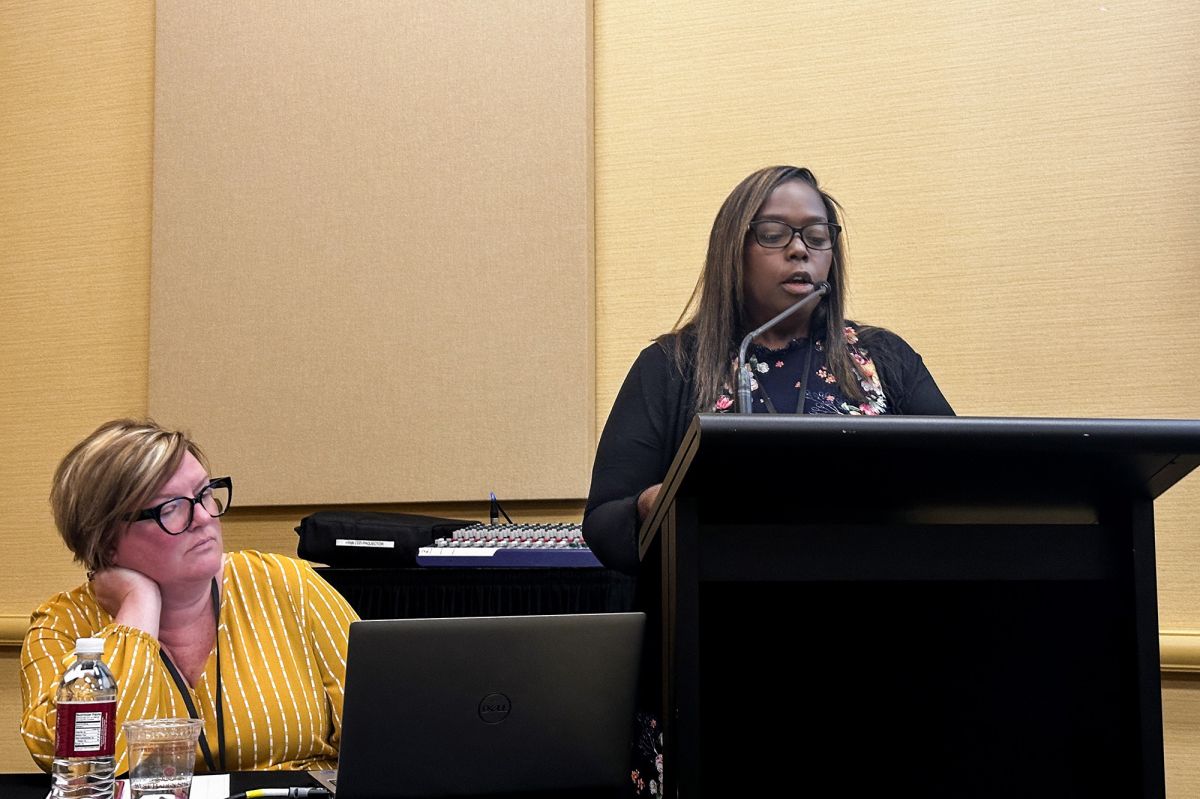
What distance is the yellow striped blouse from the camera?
1646 mm

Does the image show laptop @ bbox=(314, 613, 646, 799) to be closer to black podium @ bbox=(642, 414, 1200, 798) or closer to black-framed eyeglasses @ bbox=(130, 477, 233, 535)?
black podium @ bbox=(642, 414, 1200, 798)

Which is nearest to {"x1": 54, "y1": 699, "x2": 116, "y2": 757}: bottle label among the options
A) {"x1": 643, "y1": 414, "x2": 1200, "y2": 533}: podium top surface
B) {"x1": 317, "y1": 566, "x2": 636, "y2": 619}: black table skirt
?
{"x1": 643, "y1": 414, "x2": 1200, "y2": 533}: podium top surface

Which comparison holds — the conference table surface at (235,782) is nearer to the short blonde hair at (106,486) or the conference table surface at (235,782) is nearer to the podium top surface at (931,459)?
the short blonde hair at (106,486)

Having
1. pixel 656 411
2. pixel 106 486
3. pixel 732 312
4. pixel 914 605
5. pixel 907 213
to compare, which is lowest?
pixel 914 605

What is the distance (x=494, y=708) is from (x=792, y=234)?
106cm

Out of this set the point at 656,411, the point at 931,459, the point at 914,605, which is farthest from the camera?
the point at 656,411

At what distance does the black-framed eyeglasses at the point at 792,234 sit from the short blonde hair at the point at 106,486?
0.99 metres

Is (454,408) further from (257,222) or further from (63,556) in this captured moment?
(63,556)

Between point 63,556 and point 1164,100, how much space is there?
3008 mm

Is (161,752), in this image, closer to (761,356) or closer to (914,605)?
(914,605)

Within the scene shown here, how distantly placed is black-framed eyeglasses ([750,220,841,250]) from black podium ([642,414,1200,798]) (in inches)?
36.0

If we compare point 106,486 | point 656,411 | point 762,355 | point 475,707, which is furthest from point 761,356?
point 106,486

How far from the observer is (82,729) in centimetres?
123

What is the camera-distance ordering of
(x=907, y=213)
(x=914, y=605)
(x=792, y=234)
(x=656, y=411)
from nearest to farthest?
(x=914, y=605), (x=656, y=411), (x=792, y=234), (x=907, y=213)
